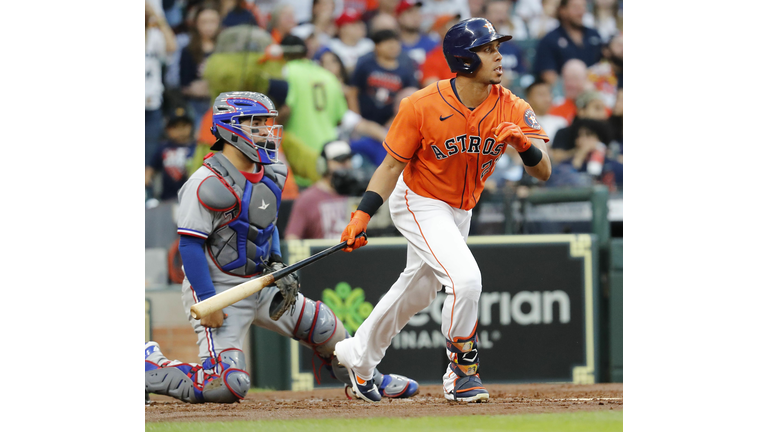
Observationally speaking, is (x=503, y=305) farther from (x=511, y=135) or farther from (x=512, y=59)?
(x=512, y=59)

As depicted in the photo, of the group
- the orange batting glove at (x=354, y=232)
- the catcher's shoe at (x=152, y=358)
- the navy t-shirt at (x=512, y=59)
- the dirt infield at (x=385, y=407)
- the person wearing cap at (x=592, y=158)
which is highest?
the navy t-shirt at (x=512, y=59)

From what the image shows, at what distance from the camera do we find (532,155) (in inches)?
157

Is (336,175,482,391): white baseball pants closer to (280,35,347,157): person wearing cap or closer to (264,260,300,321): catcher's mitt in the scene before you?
(264,260,300,321): catcher's mitt

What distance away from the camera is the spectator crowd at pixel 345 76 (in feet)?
23.7

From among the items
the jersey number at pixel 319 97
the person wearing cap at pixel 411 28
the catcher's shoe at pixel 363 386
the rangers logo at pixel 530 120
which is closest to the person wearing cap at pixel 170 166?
the jersey number at pixel 319 97

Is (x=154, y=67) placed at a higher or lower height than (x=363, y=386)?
higher

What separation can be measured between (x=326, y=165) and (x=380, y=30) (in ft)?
7.76

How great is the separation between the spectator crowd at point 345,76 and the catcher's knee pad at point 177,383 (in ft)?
6.26

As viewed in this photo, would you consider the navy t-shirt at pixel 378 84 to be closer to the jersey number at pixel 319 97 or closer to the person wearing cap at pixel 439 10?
the jersey number at pixel 319 97

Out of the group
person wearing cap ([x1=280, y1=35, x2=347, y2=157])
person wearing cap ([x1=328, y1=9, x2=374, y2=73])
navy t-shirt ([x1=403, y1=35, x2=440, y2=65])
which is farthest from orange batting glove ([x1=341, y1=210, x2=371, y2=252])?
navy t-shirt ([x1=403, y1=35, x2=440, y2=65])

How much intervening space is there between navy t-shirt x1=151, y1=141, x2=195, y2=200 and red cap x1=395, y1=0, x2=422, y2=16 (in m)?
2.96

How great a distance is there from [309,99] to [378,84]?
0.96 meters

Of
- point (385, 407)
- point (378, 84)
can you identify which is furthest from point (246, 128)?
point (378, 84)

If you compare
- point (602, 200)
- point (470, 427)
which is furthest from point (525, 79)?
point (470, 427)
